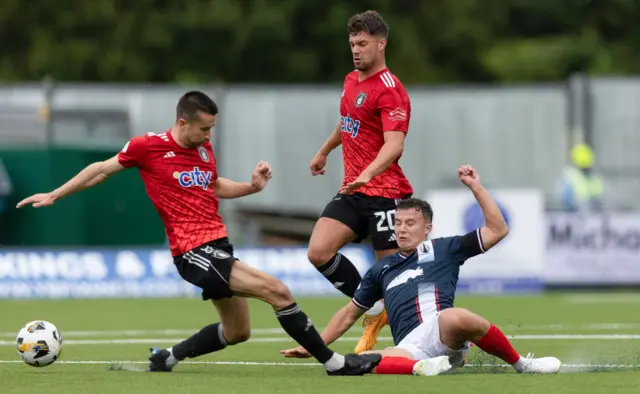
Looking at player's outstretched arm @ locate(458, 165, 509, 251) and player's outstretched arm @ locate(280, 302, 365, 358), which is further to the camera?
player's outstretched arm @ locate(280, 302, 365, 358)

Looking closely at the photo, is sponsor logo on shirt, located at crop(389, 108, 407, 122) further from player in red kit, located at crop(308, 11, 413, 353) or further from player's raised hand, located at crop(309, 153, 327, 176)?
player's raised hand, located at crop(309, 153, 327, 176)

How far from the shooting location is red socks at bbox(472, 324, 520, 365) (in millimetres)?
8930

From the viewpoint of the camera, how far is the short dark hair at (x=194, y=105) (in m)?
9.36

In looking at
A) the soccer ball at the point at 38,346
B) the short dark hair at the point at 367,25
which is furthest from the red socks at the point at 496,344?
the soccer ball at the point at 38,346

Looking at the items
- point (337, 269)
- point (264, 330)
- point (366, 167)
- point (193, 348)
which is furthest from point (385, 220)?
point (264, 330)

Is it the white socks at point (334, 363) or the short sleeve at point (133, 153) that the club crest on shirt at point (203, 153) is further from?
the white socks at point (334, 363)

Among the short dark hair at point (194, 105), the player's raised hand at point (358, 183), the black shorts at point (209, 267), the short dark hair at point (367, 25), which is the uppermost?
the short dark hair at point (367, 25)

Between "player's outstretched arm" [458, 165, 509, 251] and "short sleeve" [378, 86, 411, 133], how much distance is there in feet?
3.12

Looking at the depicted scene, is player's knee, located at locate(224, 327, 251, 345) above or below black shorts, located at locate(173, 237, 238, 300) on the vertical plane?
below

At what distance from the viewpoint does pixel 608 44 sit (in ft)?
132

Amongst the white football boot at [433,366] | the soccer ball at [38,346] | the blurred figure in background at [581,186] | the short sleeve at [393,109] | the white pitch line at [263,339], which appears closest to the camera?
the white football boot at [433,366]

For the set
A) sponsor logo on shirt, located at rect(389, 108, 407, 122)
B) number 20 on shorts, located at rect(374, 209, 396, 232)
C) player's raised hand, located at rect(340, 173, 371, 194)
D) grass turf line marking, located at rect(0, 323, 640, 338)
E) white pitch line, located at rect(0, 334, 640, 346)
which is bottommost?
grass turf line marking, located at rect(0, 323, 640, 338)

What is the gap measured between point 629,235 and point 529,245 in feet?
4.83

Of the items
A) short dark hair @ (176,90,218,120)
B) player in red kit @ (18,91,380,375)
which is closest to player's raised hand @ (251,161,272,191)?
player in red kit @ (18,91,380,375)
